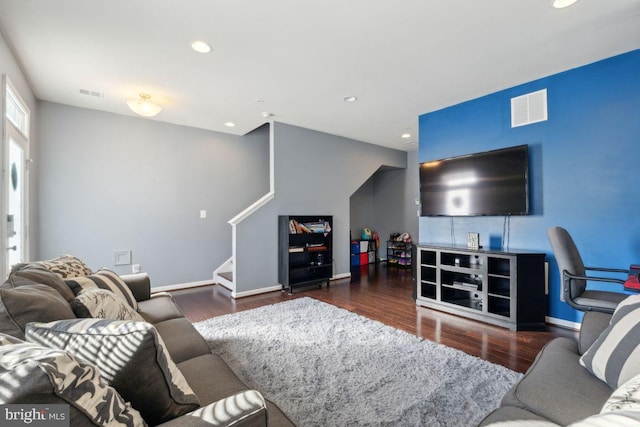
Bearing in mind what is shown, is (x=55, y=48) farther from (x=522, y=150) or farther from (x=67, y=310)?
(x=522, y=150)

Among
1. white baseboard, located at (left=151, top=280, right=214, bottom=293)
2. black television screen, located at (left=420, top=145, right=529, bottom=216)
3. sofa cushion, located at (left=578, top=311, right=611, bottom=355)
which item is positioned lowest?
white baseboard, located at (left=151, top=280, right=214, bottom=293)

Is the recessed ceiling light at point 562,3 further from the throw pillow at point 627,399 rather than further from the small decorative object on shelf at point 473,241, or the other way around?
the throw pillow at point 627,399

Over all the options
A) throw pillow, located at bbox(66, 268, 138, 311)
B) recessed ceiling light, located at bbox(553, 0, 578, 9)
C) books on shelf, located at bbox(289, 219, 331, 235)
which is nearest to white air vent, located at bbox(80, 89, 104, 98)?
throw pillow, located at bbox(66, 268, 138, 311)

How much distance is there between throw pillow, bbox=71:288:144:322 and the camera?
1310 mm

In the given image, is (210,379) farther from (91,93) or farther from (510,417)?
(91,93)

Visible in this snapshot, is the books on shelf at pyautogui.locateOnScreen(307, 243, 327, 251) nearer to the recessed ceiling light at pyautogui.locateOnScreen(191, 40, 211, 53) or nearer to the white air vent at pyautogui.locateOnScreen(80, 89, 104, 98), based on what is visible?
the recessed ceiling light at pyautogui.locateOnScreen(191, 40, 211, 53)

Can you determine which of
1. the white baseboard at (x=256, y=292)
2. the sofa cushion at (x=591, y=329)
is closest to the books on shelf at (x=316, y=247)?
the white baseboard at (x=256, y=292)

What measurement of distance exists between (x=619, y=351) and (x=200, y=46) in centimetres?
319

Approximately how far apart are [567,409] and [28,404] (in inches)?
60.8

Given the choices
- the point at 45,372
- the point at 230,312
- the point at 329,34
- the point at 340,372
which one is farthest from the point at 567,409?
the point at 230,312

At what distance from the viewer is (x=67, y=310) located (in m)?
1.14

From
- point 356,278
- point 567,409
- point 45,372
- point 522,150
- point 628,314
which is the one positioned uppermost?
point 522,150

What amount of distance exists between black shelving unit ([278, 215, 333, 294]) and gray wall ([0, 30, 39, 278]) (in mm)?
2964

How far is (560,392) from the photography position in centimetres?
110
